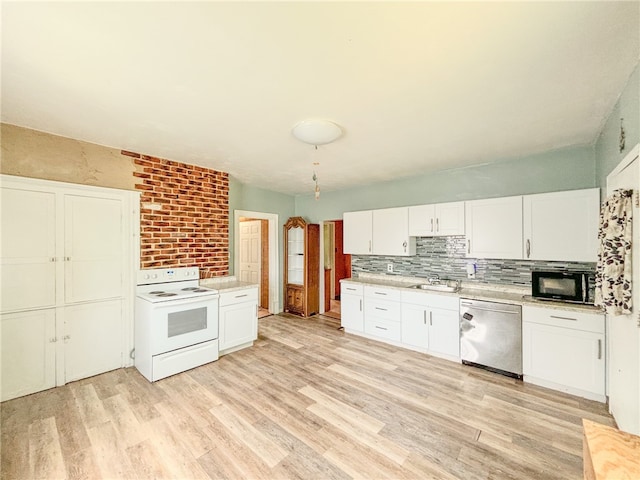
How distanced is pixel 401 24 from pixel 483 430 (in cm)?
286

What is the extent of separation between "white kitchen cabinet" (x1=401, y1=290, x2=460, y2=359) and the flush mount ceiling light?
2.37m

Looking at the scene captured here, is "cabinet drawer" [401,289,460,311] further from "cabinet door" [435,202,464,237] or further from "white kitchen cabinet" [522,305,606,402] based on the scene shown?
"cabinet door" [435,202,464,237]

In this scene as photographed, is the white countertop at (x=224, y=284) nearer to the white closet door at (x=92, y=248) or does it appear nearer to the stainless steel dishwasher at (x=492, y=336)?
the white closet door at (x=92, y=248)

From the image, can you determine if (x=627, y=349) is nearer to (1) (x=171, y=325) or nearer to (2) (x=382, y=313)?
(2) (x=382, y=313)

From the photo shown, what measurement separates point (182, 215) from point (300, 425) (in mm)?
2986

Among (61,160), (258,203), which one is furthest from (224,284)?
(61,160)

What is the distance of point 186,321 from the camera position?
3090 mm

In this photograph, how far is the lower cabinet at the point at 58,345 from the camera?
8.05 feet

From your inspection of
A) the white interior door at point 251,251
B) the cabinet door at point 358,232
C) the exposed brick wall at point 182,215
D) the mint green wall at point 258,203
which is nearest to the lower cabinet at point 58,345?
the exposed brick wall at point 182,215

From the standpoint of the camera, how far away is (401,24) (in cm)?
127

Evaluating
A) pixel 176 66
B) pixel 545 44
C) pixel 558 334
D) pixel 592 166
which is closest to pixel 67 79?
pixel 176 66

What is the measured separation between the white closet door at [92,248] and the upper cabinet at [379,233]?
3317 mm

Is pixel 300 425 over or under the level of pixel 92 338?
under

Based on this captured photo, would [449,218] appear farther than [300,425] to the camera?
Yes
